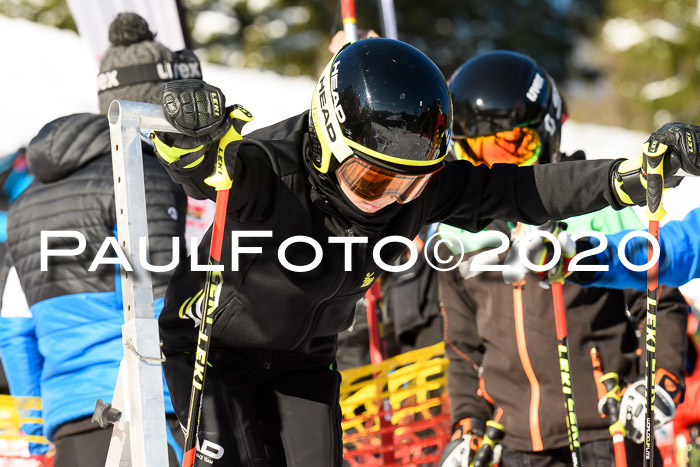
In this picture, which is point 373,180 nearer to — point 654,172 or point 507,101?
point 654,172

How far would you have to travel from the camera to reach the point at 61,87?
9.51 m

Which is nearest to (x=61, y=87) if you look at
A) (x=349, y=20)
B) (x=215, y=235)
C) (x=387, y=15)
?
(x=387, y=15)

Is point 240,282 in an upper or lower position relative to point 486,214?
lower

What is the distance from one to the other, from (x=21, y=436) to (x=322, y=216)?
2.07 metres

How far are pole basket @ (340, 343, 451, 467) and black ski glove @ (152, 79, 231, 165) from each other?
2679 millimetres

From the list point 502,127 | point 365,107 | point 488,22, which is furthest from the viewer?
point 488,22

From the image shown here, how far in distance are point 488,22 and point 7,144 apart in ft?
43.7

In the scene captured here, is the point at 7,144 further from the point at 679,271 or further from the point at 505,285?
the point at 679,271

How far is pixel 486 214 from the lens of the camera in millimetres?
3078

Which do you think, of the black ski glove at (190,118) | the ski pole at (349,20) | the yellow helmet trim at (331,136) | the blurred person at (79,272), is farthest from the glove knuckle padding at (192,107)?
the ski pole at (349,20)

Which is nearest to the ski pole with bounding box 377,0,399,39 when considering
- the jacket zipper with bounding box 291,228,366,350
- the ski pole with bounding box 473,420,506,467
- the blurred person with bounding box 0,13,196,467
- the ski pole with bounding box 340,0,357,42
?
the ski pole with bounding box 340,0,357,42

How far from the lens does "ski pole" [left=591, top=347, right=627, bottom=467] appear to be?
3635mm

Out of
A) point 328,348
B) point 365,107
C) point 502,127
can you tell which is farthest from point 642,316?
point 365,107

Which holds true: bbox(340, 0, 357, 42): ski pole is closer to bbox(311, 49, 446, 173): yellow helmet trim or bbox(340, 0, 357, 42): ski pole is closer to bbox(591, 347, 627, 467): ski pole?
bbox(311, 49, 446, 173): yellow helmet trim
